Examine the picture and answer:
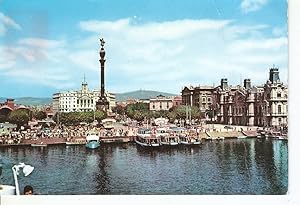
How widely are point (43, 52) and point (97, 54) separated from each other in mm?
227

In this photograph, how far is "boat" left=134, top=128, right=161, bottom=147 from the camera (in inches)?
82.5

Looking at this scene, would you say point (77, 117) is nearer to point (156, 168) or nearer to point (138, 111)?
point (138, 111)

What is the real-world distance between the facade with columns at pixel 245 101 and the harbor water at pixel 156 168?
0.32 ft

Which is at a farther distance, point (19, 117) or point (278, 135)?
point (19, 117)

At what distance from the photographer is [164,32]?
2020 millimetres

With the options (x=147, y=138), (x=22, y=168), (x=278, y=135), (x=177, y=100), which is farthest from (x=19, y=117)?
(x=278, y=135)

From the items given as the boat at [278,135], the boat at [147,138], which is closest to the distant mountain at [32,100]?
the boat at [147,138]

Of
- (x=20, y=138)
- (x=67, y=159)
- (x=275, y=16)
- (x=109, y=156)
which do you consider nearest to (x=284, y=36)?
(x=275, y=16)

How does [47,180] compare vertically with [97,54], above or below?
below

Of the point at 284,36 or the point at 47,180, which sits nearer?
the point at 284,36

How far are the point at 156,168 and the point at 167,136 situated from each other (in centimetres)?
16

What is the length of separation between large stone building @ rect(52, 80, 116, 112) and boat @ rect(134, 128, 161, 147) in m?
0.17

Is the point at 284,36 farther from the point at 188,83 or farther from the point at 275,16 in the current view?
the point at 188,83

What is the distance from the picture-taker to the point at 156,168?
6.70 ft
